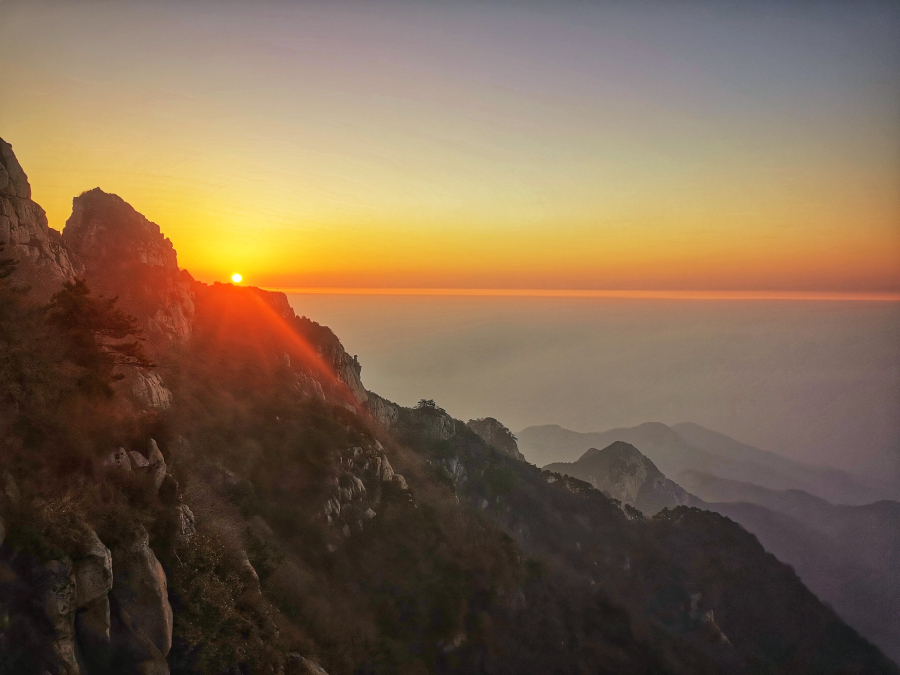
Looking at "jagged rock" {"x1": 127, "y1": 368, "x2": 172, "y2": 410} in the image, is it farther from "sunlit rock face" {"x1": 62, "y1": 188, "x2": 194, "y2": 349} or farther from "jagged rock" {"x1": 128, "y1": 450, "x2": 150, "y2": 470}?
"jagged rock" {"x1": 128, "y1": 450, "x2": 150, "y2": 470}

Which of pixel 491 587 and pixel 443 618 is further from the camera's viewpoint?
pixel 491 587

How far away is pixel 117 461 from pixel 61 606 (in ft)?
20.9

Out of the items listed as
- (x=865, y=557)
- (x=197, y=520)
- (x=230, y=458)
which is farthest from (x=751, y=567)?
(x=865, y=557)

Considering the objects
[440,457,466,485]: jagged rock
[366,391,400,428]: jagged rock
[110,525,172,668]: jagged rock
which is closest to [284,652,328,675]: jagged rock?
[110,525,172,668]: jagged rock

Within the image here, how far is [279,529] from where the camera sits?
41.3 m

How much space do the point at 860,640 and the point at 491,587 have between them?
72092mm

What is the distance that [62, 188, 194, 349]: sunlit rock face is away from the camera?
171 feet

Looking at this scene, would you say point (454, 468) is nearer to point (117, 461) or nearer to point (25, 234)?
point (25, 234)

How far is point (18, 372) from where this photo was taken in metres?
19.1

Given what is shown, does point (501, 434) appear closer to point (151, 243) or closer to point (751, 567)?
point (751, 567)

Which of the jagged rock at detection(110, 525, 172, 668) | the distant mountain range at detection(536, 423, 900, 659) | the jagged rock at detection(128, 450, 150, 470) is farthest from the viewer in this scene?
the distant mountain range at detection(536, 423, 900, 659)

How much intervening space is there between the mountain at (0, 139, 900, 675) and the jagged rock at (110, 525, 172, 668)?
0.08m

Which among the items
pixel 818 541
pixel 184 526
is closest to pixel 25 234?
pixel 184 526

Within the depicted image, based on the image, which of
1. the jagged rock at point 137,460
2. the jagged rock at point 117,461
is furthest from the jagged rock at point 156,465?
the jagged rock at point 117,461
